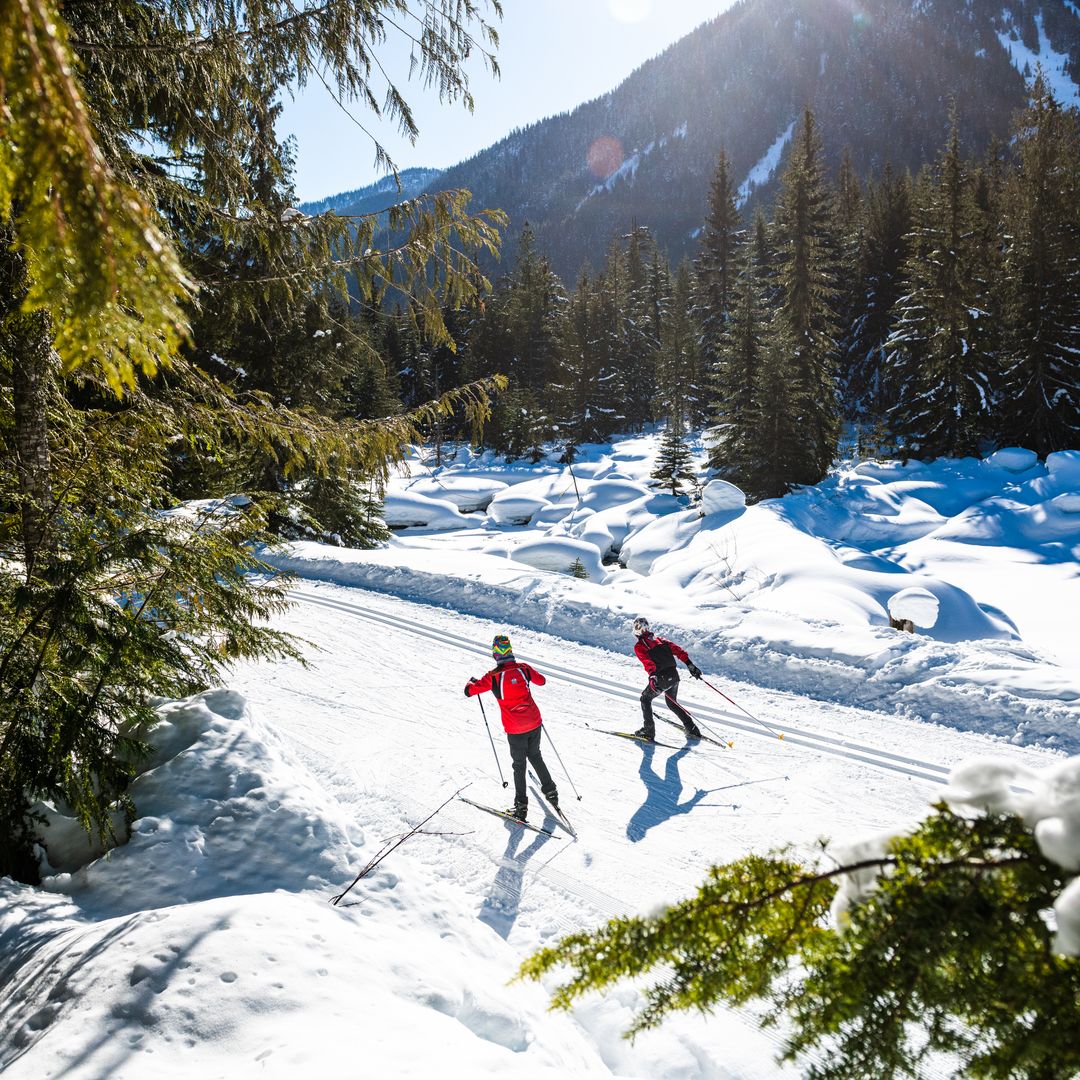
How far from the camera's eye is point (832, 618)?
11.8m

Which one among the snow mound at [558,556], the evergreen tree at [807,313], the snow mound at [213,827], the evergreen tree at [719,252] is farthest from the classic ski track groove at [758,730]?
the evergreen tree at [719,252]

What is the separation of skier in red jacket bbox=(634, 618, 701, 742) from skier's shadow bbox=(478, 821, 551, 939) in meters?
2.32

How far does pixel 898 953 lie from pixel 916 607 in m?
13.4

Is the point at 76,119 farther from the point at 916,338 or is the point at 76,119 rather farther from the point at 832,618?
the point at 916,338

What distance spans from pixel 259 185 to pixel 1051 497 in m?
24.8

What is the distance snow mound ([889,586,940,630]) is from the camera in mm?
12227

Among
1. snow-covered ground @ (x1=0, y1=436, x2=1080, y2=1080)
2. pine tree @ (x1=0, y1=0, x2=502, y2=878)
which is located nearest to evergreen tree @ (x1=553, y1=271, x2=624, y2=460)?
snow-covered ground @ (x1=0, y1=436, x2=1080, y2=1080)

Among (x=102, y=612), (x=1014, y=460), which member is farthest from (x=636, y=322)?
(x=102, y=612)

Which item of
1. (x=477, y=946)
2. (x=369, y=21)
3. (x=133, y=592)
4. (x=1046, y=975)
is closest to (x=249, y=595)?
(x=133, y=592)

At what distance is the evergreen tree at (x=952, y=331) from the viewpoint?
2761 centimetres

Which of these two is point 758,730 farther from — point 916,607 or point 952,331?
point 952,331

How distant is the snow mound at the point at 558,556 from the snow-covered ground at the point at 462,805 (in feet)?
13.1

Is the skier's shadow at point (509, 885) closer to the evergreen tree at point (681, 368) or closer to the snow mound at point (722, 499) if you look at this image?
the snow mound at point (722, 499)

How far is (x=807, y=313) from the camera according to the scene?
97.3 feet
